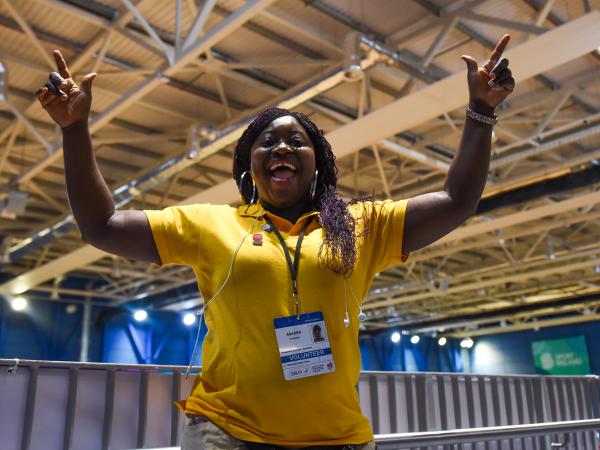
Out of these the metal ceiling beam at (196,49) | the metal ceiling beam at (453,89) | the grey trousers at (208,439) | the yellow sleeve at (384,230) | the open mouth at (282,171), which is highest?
the metal ceiling beam at (196,49)

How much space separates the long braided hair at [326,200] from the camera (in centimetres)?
139

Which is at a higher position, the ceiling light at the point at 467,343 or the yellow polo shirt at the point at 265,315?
the ceiling light at the point at 467,343

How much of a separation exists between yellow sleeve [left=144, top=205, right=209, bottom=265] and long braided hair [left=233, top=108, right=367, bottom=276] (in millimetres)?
274

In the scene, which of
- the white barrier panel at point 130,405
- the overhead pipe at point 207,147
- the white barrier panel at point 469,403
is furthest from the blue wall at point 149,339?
the white barrier panel at point 130,405

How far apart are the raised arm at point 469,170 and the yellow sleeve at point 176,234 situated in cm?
49

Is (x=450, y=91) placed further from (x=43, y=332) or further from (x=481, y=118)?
(x=43, y=332)

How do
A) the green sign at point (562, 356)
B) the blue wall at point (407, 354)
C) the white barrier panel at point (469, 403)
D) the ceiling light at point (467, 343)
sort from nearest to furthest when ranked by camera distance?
the white barrier panel at point (469, 403)
the green sign at point (562, 356)
the blue wall at point (407, 354)
the ceiling light at point (467, 343)

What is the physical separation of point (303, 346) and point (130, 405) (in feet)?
7.20

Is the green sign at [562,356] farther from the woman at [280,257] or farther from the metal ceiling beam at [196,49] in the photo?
the woman at [280,257]

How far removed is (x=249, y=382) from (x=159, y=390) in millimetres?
2193

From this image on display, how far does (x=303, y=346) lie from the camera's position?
51.7 inches

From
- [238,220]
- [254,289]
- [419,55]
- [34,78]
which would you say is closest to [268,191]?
[238,220]

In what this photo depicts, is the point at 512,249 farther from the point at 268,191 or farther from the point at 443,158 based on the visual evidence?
the point at 268,191

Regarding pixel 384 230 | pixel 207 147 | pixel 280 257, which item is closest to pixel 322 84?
pixel 207 147
